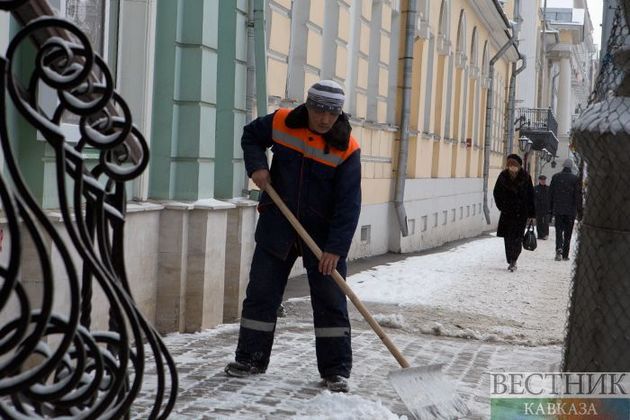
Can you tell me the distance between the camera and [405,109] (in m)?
17.0

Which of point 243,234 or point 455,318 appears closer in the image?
point 243,234

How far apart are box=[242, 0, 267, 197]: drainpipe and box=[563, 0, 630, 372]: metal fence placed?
532cm

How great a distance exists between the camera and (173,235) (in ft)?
24.0

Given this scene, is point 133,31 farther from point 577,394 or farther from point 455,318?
point 577,394

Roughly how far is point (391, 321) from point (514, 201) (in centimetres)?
620

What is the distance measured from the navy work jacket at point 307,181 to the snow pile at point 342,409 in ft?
2.67

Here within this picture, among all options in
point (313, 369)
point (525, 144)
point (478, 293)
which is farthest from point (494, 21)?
point (313, 369)

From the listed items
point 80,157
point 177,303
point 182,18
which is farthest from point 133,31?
point 80,157

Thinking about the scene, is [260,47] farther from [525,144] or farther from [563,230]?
[525,144]

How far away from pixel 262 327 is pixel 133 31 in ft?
8.27

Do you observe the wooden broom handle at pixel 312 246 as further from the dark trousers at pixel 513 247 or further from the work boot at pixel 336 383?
the dark trousers at pixel 513 247

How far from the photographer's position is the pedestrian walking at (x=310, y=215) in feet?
18.5

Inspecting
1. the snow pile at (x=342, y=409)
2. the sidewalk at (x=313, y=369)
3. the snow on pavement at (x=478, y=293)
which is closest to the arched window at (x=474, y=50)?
the snow on pavement at (x=478, y=293)

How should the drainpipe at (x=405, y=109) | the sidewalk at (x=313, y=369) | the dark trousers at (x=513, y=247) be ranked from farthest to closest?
the drainpipe at (x=405, y=109) < the dark trousers at (x=513, y=247) < the sidewalk at (x=313, y=369)
